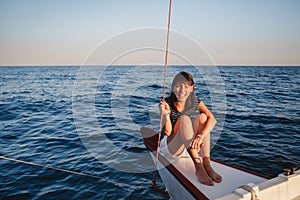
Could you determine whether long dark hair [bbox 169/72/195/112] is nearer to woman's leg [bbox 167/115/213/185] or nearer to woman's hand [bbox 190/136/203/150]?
woman's leg [bbox 167/115/213/185]

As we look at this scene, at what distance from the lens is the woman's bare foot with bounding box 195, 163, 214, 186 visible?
109 inches

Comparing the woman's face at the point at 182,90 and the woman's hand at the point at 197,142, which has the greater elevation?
the woman's face at the point at 182,90

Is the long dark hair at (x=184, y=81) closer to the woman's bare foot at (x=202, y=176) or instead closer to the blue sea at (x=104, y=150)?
the woman's bare foot at (x=202, y=176)

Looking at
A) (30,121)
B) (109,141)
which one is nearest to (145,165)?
(109,141)

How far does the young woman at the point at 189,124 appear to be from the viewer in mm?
2838

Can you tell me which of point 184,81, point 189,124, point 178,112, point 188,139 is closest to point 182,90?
point 184,81

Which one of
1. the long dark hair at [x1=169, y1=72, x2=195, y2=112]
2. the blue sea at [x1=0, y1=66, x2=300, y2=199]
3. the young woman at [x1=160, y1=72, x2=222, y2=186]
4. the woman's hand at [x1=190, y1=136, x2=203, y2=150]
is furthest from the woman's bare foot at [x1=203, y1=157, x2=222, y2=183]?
the blue sea at [x1=0, y1=66, x2=300, y2=199]

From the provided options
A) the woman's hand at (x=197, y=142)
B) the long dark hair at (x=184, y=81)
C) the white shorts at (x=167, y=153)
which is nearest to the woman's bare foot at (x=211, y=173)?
the woman's hand at (x=197, y=142)

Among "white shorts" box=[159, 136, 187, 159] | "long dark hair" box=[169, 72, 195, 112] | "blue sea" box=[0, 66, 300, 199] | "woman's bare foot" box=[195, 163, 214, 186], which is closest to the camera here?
"woman's bare foot" box=[195, 163, 214, 186]

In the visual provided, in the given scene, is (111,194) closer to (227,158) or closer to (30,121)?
(227,158)

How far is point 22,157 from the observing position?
18.4 ft

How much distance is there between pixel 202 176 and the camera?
2846 millimetres

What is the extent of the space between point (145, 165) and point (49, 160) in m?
2.40

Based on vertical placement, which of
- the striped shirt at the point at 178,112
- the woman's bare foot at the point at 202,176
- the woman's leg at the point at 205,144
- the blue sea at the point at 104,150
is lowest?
the blue sea at the point at 104,150
